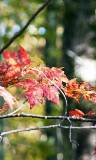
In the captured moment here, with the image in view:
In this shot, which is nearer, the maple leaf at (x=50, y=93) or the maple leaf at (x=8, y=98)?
the maple leaf at (x=8, y=98)

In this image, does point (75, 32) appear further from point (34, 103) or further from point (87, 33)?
point (34, 103)

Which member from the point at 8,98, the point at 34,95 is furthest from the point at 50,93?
the point at 8,98

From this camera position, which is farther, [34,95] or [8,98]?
[34,95]

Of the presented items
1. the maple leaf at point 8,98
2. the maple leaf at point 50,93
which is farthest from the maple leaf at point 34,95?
the maple leaf at point 8,98

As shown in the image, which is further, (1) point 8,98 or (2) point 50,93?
(2) point 50,93

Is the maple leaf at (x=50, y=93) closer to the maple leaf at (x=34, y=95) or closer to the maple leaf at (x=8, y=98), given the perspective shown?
the maple leaf at (x=34, y=95)

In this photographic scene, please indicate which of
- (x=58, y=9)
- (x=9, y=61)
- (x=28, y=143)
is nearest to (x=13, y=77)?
(x=9, y=61)

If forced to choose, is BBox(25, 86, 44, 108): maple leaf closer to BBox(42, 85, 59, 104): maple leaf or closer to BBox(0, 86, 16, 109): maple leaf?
BBox(42, 85, 59, 104): maple leaf

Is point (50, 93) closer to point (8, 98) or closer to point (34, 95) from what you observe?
point (34, 95)

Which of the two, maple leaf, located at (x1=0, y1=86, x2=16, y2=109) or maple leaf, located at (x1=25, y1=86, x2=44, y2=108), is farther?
maple leaf, located at (x1=25, y1=86, x2=44, y2=108)

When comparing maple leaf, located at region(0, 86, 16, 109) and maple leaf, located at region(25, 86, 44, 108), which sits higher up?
maple leaf, located at region(25, 86, 44, 108)

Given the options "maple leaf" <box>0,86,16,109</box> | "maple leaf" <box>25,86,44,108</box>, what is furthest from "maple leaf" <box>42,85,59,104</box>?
"maple leaf" <box>0,86,16,109</box>
